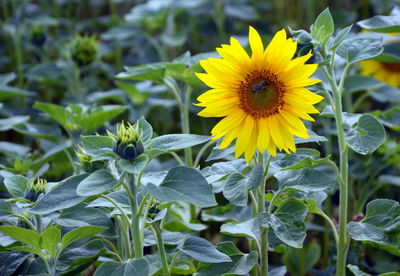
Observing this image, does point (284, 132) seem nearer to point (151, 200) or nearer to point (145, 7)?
point (151, 200)

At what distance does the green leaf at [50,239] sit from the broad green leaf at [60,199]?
0.21 ft

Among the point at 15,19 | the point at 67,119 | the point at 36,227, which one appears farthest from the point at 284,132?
the point at 15,19

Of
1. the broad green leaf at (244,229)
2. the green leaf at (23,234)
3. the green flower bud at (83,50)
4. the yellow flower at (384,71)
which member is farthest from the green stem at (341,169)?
the green flower bud at (83,50)

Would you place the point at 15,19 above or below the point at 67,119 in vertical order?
above

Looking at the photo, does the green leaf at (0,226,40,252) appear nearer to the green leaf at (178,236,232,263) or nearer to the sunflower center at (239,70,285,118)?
the green leaf at (178,236,232,263)

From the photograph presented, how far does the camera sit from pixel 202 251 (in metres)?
0.87

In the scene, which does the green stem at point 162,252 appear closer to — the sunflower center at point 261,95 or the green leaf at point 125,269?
the green leaf at point 125,269

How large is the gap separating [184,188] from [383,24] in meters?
0.58

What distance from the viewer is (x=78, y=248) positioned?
946 millimetres

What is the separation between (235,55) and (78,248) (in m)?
0.39

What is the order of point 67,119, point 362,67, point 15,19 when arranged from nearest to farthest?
point 67,119, point 362,67, point 15,19

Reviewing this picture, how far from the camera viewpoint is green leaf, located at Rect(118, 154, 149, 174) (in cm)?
77

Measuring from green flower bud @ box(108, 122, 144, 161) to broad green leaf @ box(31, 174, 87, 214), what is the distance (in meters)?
0.07

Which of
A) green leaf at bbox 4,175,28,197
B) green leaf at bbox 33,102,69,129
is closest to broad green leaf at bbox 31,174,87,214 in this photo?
green leaf at bbox 4,175,28,197
